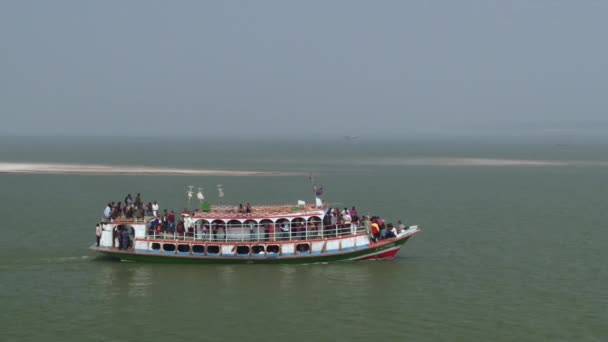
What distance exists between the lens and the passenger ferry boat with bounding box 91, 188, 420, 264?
114 ft

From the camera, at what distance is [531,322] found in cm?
2670

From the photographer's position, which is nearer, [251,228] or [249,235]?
[249,235]

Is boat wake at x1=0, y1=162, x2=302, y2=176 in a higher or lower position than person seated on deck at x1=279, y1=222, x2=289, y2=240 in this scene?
higher

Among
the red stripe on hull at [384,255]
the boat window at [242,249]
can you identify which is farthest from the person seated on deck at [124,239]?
the red stripe on hull at [384,255]

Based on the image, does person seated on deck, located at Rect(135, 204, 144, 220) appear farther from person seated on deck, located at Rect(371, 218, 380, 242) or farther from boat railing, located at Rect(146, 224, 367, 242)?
person seated on deck, located at Rect(371, 218, 380, 242)

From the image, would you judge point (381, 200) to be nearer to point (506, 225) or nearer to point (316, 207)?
point (506, 225)

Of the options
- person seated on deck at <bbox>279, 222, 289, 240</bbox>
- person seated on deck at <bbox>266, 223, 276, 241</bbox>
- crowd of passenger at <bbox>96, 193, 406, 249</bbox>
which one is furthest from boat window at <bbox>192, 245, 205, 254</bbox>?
person seated on deck at <bbox>279, 222, 289, 240</bbox>

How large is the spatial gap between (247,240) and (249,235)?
258 millimetres

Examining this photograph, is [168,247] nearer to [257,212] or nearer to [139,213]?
[139,213]

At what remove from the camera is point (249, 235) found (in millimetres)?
35250

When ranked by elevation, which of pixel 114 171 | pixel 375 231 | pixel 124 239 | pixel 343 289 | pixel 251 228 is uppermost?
pixel 114 171

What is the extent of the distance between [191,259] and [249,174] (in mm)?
56502

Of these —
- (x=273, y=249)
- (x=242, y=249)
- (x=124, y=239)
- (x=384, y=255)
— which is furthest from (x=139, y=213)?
(x=384, y=255)

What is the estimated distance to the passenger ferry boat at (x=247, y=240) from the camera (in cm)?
3484
